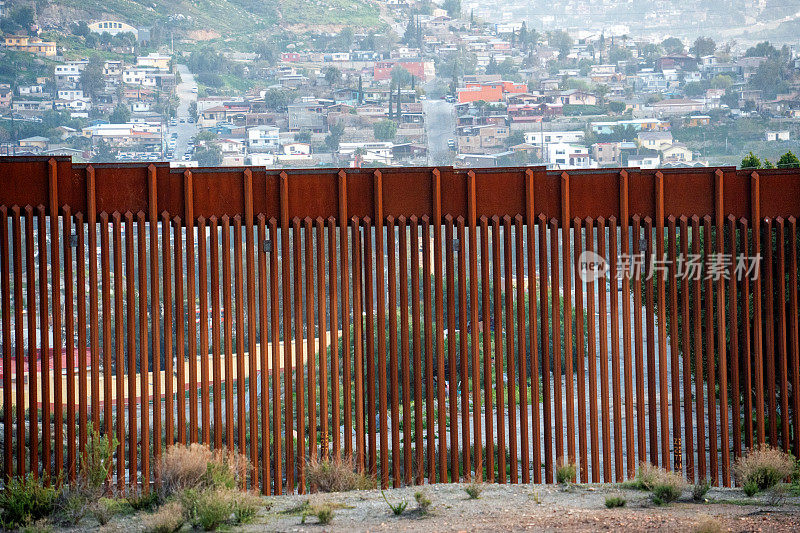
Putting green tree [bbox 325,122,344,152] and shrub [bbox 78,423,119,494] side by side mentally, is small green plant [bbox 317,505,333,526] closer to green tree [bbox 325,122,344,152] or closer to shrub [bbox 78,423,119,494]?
shrub [bbox 78,423,119,494]

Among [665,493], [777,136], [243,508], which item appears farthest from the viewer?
[777,136]

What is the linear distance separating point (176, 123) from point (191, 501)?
84806 mm

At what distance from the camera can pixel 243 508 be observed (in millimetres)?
5078

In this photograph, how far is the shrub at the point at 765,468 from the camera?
5754 millimetres

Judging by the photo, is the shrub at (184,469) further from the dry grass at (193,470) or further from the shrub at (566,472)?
the shrub at (566,472)

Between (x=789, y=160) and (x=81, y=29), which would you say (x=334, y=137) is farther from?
(x=789, y=160)

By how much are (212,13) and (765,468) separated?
97898 mm

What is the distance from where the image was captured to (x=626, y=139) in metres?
76.4

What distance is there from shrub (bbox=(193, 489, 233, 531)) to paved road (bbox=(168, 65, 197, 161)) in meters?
75.0

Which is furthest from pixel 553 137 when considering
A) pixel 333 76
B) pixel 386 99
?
pixel 333 76

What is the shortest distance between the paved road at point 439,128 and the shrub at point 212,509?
73.1 metres

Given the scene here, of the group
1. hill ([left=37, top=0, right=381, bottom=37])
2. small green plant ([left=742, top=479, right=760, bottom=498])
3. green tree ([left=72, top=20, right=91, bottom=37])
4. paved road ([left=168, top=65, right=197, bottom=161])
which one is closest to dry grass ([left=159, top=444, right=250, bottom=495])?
small green plant ([left=742, top=479, right=760, bottom=498])

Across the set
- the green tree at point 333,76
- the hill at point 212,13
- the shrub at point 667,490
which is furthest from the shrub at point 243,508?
the hill at point 212,13

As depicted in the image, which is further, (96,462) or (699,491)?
(96,462)
